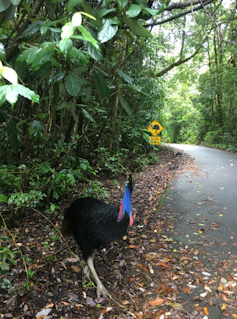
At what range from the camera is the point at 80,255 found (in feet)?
10.0

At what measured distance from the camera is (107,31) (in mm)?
1270

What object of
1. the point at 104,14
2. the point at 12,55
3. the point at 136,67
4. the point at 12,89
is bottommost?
the point at 12,89

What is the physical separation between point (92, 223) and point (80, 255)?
82cm

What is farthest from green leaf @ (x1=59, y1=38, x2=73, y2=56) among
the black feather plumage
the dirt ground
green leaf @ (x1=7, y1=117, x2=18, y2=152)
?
the dirt ground

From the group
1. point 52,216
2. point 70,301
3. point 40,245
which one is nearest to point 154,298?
point 70,301

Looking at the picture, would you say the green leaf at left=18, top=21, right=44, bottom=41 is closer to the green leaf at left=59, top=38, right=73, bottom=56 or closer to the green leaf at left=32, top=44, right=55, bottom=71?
the green leaf at left=32, top=44, right=55, bottom=71

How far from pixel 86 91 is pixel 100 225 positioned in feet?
4.73

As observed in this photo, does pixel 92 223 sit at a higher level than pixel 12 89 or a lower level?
lower

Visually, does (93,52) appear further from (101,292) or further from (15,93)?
(101,292)

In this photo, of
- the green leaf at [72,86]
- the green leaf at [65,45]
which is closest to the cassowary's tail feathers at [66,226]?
the green leaf at [72,86]

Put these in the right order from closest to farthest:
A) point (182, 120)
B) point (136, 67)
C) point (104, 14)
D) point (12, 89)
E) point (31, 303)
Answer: point (12, 89)
point (104, 14)
point (31, 303)
point (136, 67)
point (182, 120)

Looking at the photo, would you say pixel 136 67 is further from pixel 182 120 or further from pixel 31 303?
pixel 182 120

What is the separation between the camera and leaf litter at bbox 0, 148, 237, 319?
7.29 ft

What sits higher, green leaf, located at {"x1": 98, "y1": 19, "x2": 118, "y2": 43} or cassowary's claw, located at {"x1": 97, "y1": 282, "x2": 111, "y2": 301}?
green leaf, located at {"x1": 98, "y1": 19, "x2": 118, "y2": 43}
